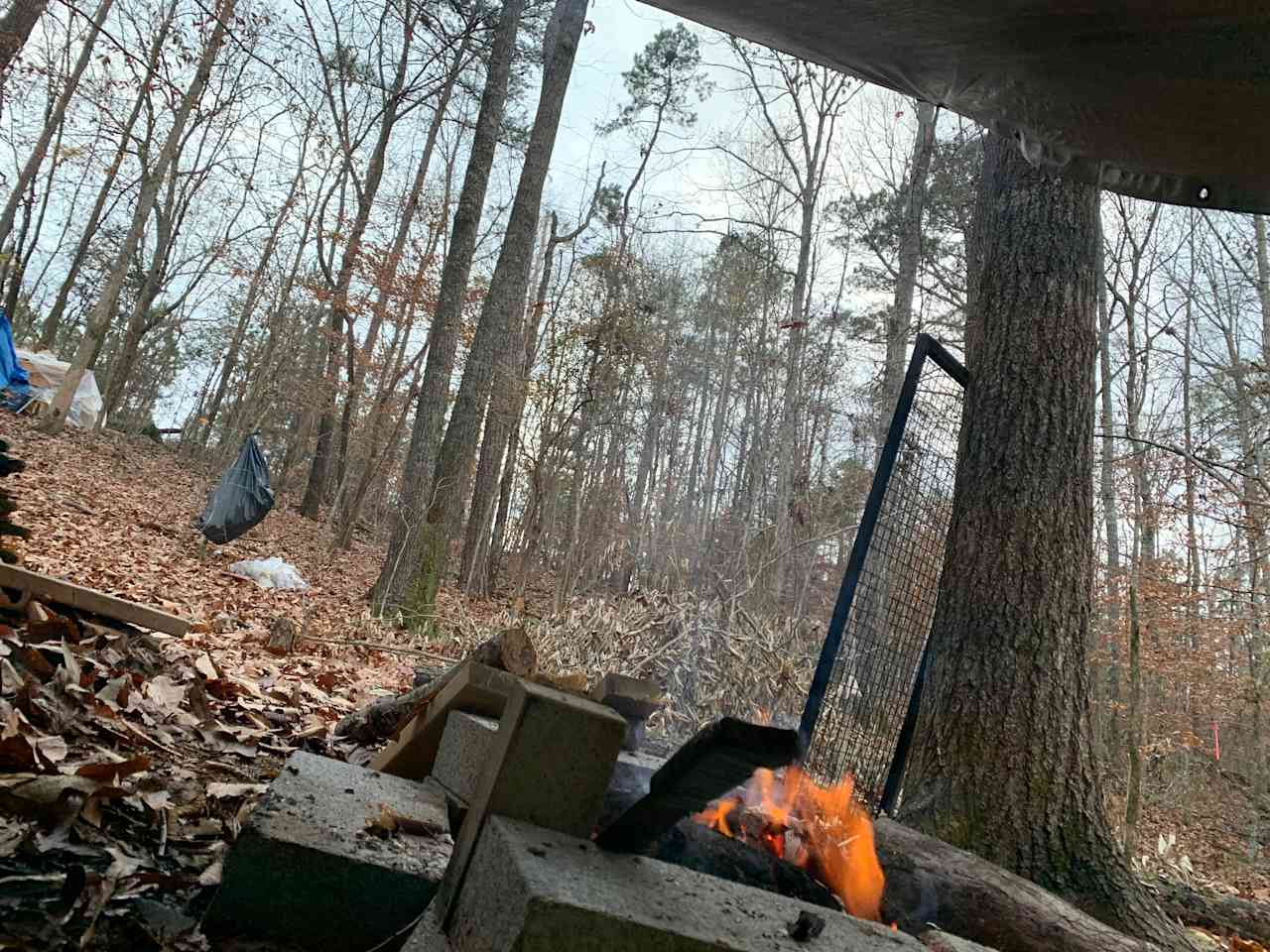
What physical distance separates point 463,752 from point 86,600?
234 centimetres

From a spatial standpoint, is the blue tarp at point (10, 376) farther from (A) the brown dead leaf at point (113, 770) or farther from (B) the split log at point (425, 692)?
(A) the brown dead leaf at point (113, 770)

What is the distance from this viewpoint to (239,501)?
937cm

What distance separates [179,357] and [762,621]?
2473cm

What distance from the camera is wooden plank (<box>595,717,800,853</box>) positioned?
1.33 metres

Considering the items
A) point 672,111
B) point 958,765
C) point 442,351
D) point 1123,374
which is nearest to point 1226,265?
point 1123,374

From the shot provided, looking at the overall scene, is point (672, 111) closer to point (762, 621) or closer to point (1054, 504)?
point (762, 621)

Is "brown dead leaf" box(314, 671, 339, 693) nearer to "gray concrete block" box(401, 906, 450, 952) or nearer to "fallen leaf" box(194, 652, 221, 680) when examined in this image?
"fallen leaf" box(194, 652, 221, 680)

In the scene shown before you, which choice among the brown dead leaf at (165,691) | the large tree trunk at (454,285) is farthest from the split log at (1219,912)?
the large tree trunk at (454,285)

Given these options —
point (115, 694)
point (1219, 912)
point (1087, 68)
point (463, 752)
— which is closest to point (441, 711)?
point (463, 752)

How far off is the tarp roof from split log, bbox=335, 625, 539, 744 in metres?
2.05

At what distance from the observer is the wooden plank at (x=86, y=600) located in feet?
10.8

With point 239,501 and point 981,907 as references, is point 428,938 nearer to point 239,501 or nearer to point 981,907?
point 981,907

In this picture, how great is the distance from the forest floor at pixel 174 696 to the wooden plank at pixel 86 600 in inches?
4.5

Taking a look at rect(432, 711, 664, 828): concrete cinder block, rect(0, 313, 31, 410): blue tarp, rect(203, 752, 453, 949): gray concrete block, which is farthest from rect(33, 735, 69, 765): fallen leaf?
rect(0, 313, 31, 410): blue tarp
